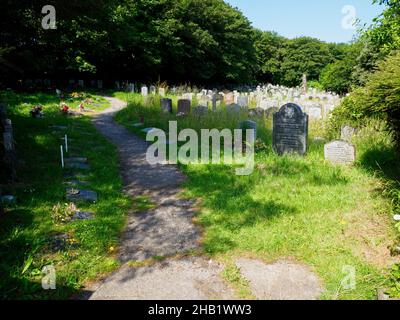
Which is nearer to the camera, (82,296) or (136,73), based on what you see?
(82,296)

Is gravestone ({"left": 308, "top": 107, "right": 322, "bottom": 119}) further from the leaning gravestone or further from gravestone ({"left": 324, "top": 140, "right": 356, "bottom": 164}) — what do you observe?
gravestone ({"left": 324, "top": 140, "right": 356, "bottom": 164})

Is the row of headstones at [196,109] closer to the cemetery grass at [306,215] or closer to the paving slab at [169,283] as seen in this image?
the cemetery grass at [306,215]

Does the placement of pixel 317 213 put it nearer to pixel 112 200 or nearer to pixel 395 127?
pixel 395 127

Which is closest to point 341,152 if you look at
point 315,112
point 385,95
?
point 385,95

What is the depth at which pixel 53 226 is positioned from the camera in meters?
5.52

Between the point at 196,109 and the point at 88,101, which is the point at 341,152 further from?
the point at 88,101

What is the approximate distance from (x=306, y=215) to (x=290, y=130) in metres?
4.40

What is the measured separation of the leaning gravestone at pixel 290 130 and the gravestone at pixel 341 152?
1027 mm

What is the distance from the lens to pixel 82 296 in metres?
3.99

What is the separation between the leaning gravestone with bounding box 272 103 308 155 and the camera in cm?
974

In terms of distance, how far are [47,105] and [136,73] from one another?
56.0 feet
